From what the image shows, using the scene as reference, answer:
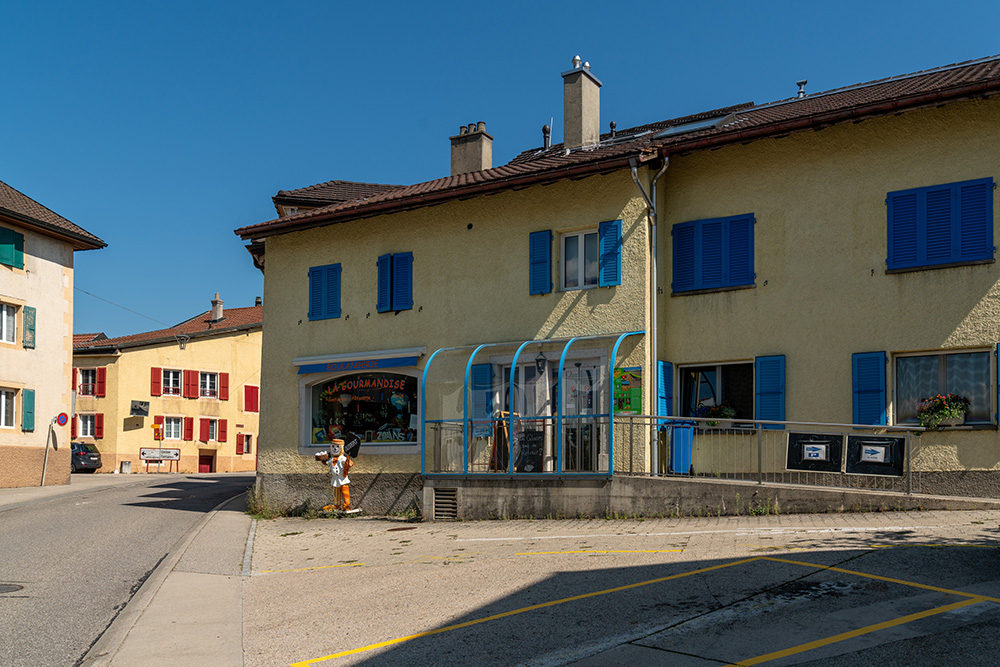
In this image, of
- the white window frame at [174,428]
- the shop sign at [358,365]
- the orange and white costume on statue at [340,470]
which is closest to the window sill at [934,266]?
the shop sign at [358,365]

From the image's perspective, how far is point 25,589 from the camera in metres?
10.4

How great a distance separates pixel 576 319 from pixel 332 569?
269 inches

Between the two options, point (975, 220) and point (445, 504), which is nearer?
point (975, 220)

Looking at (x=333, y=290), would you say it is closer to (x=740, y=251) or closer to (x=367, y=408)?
(x=367, y=408)

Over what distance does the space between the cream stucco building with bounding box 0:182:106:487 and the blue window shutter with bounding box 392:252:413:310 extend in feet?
52.3

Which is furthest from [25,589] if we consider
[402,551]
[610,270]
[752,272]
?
[752,272]

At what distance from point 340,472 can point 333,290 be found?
4.02 metres

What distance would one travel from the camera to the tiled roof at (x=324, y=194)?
26.9 metres

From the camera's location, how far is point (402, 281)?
18906 millimetres

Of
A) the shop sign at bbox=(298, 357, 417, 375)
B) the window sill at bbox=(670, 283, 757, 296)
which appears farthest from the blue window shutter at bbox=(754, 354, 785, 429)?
the shop sign at bbox=(298, 357, 417, 375)

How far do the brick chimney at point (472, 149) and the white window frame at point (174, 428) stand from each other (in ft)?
86.9

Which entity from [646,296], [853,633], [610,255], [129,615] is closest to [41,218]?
[610,255]

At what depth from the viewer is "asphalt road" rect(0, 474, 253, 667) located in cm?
812

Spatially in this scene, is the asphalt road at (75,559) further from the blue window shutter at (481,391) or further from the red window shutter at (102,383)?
the red window shutter at (102,383)
